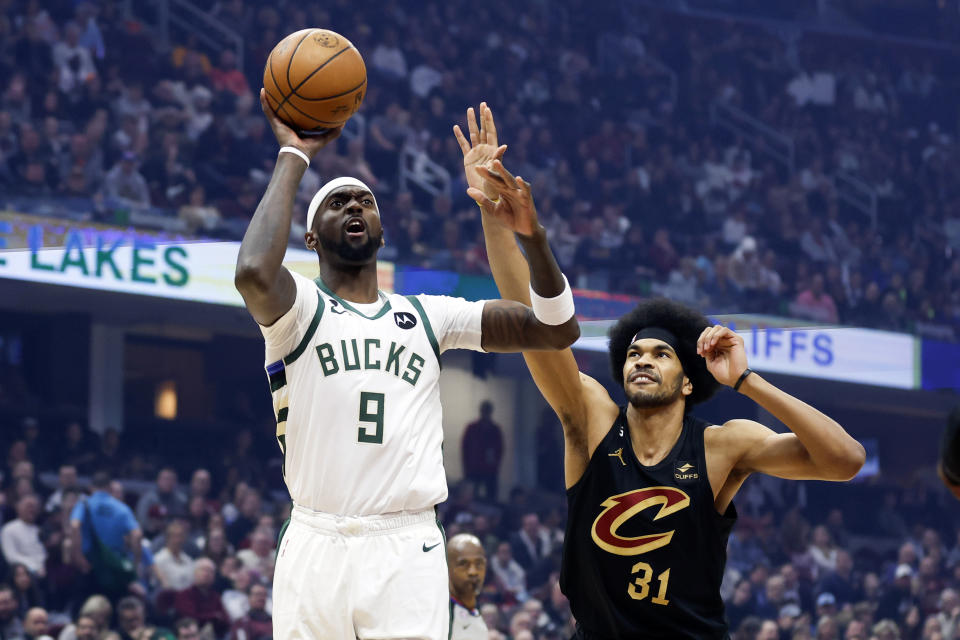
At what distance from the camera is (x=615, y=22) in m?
21.6

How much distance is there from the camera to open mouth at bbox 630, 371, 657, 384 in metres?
4.68

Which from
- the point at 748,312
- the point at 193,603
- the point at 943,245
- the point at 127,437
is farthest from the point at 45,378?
the point at 943,245

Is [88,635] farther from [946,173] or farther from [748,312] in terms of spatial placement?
[946,173]

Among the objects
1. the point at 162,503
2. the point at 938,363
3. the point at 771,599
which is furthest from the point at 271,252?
the point at 938,363

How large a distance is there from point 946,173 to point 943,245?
7.05ft

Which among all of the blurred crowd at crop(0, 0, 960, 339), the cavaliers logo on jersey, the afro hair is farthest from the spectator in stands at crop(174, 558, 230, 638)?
the cavaliers logo on jersey

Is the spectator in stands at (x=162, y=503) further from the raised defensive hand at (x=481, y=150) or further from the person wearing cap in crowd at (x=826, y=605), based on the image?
the raised defensive hand at (x=481, y=150)

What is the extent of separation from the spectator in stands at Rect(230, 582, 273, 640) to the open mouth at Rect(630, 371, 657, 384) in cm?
578

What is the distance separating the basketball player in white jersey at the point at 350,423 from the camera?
12.0 ft

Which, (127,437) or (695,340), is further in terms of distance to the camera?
(127,437)

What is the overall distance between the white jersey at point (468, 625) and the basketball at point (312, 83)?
3.34m

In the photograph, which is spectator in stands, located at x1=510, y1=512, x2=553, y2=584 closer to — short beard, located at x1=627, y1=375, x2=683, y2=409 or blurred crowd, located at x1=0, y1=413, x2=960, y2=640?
blurred crowd, located at x1=0, y1=413, x2=960, y2=640

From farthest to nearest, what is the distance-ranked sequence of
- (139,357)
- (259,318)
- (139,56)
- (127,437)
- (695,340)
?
(139,357) → (139,56) → (127,437) → (695,340) → (259,318)

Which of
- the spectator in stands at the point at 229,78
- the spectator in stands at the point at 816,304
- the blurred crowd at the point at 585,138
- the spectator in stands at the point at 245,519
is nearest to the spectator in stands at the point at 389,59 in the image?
the blurred crowd at the point at 585,138
